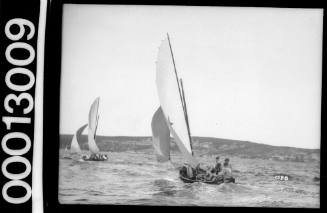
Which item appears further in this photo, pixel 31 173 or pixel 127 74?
pixel 127 74

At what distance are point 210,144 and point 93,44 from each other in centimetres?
112

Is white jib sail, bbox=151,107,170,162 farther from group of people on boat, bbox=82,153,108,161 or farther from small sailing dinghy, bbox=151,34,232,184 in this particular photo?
group of people on boat, bbox=82,153,108,161

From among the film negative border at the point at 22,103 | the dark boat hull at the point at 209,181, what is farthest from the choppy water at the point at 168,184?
the film negative border at the point at 22,103

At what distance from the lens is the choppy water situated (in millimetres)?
3232

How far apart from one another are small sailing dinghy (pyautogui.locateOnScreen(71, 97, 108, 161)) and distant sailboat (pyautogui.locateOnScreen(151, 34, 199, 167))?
409 millimetres

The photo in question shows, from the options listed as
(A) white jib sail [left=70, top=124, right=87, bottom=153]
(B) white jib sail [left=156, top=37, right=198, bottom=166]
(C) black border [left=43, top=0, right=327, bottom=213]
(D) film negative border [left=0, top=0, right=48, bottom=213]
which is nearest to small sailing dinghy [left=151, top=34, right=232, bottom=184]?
(B) white jib sail [left=156, top=37, right=198, bottom=166]

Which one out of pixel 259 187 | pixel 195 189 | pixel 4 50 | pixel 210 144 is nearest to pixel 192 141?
pixel 210 144

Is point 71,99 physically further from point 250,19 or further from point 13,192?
point 250,19

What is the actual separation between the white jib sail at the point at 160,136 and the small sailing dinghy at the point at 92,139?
38 centimetres

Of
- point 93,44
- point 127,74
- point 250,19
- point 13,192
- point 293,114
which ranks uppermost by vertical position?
point 250,19

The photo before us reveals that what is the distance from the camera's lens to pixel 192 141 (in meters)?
3.25

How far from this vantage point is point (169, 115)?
3.27 metres

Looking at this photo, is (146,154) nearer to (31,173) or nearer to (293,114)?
(31,173)

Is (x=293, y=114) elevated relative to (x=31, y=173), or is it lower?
elevated
